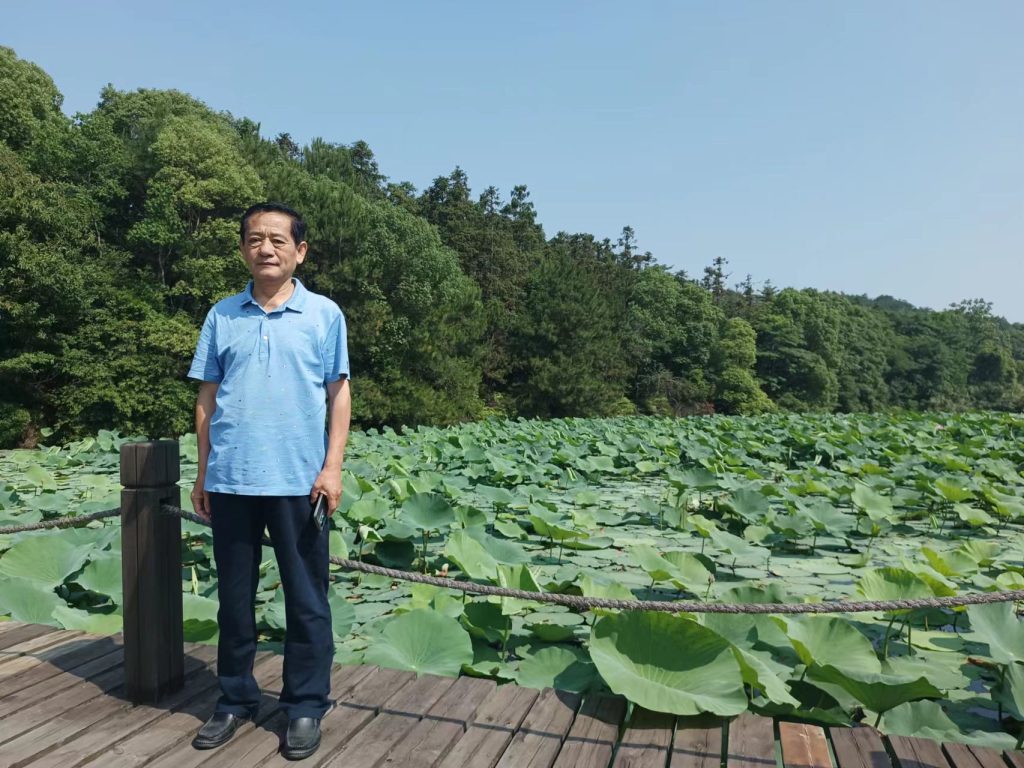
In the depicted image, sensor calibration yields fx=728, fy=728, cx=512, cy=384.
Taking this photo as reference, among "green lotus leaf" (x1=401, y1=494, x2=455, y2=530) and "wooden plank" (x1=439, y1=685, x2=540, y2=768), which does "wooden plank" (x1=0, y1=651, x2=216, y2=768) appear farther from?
"green lotus leaf" (x1=401, y1=494, x2=455, y2=530)

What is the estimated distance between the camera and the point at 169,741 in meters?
1.71

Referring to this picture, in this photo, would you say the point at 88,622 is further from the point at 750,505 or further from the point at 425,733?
the point at 750,505

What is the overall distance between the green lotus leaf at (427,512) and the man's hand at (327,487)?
6.73 feet

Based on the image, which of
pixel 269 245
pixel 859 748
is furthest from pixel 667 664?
pixel 269 245

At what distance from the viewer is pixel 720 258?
51969 mm

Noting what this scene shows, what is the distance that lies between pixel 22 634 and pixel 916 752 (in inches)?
104

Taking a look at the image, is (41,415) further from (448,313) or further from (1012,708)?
→ (1012,708)

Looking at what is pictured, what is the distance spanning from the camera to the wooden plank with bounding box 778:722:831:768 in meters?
1.64

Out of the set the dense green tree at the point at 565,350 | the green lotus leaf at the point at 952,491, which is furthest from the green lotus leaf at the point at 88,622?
the dense green tree at the point at 565,350

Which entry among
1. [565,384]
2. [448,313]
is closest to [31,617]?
[448,313]

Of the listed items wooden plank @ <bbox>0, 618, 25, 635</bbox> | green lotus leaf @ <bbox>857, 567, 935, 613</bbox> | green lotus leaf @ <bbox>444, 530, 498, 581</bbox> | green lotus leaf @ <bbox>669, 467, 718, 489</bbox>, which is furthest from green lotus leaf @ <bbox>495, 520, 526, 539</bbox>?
wooden plank @ <bbox>0, 618, 25, 635</bbox>

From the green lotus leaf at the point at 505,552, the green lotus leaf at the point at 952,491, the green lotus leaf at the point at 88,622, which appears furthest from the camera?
the green lotus leaf at the point at 952,491

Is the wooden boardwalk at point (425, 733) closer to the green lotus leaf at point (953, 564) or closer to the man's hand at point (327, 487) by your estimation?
the man's hand at point (327, 487)

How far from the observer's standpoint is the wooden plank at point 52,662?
2.03 metres
